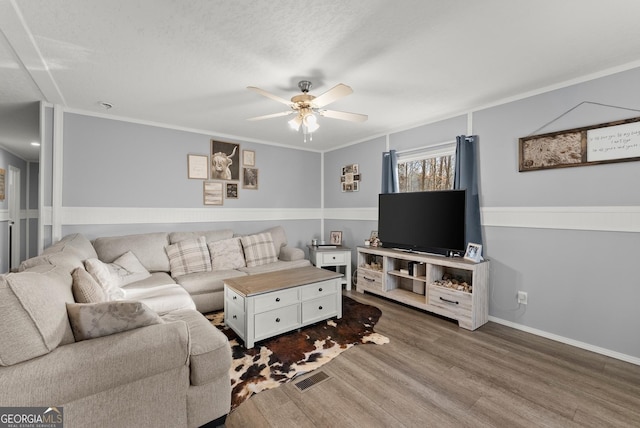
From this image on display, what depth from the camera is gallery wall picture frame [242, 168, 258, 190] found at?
445cm

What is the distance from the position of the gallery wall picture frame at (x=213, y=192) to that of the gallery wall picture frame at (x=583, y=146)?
391 centimetres

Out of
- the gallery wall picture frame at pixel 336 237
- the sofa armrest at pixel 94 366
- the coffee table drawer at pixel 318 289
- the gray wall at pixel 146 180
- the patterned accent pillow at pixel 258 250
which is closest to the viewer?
the sofa armrest at pixel 94 366

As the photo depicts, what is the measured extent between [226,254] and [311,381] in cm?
221

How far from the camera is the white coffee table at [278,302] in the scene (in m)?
2.42

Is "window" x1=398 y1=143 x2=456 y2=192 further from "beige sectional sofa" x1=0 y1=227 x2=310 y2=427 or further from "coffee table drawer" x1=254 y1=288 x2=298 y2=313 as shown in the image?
"beige sectional sofa" x1=0 y1=227 x2=310 y2=427

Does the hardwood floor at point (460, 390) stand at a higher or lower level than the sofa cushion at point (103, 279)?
lower

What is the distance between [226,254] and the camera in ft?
12.1

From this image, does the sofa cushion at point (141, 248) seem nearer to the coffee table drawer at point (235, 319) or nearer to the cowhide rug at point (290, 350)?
the cowhide rug at point (290, 350)

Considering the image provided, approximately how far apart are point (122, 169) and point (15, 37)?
1.84 meters

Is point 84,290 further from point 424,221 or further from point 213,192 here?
point 424,221

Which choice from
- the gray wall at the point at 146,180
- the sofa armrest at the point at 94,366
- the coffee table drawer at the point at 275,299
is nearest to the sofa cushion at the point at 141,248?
the gray wall at the point at 146,180

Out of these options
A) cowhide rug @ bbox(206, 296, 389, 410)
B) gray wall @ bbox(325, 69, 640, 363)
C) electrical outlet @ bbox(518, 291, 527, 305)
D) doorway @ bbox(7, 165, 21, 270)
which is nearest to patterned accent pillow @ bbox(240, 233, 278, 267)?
cowhide rug @ bbox(206, 296, 389, 410)

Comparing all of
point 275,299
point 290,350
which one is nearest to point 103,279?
point 275,299

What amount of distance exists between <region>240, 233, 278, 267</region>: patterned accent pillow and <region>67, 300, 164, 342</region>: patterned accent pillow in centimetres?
244
